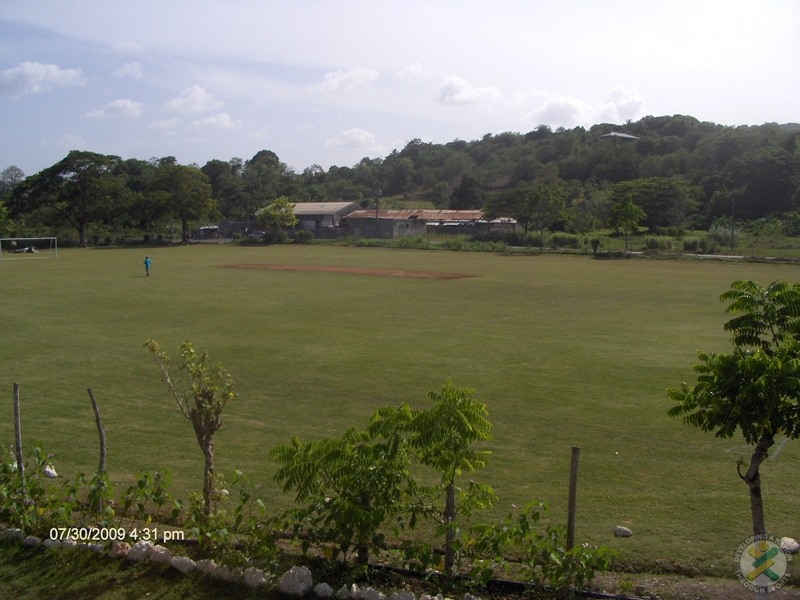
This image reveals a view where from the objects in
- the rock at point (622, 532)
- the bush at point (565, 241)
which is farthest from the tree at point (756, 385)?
the bush at point (565, 241)

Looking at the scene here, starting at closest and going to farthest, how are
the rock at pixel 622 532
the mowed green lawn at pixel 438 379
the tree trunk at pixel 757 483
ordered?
the tree trunk at pixel 757 483
the rock at pixel 622 532
the mowed green lawn at pixel 438 379

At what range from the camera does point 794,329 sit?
583cm

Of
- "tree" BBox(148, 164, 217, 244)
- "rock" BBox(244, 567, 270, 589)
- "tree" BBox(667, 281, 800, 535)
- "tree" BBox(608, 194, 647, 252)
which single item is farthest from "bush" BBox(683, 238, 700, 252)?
"rock" BBox(244, 567, 270, 589)

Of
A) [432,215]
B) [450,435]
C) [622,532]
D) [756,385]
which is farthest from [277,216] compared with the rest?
[756,385]

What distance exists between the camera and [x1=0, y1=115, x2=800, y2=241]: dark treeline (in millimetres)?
79250

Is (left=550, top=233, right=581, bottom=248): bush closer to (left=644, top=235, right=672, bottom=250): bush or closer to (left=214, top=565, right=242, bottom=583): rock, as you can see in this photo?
(left=644, top=235, right=672, bottom=250): bush

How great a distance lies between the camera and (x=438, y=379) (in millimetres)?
14625

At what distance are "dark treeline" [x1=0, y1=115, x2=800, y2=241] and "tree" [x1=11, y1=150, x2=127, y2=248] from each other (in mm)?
122

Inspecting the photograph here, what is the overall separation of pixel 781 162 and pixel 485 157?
89.1 metres

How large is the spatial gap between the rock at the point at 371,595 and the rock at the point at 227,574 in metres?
1.16

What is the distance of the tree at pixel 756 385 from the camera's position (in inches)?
208

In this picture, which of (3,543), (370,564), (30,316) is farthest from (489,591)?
(30,316)

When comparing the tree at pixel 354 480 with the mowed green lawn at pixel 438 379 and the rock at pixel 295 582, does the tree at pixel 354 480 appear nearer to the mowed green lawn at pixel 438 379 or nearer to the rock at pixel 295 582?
the rock at pixel 295 582

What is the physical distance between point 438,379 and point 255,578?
359 inches
